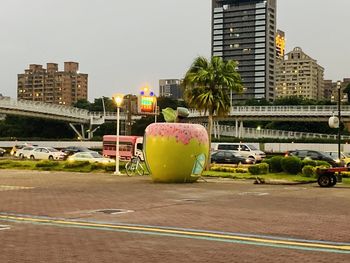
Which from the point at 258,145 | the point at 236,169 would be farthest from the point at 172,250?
the point at 258,145

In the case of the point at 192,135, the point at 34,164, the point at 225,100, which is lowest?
the point at 34,164

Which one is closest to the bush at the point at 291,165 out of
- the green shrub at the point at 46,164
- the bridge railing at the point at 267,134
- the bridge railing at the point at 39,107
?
the green shrub at the point at 46,164

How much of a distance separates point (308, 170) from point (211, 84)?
10.0m

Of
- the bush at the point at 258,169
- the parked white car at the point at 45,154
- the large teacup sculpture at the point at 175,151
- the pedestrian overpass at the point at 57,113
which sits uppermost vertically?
the pedestrian overpass at the point at 57,113

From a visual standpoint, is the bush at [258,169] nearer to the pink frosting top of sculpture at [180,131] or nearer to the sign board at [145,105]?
the pink frosting top of sculpture at [180,131]

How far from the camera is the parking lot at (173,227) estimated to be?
8141mm

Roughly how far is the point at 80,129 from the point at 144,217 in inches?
4265

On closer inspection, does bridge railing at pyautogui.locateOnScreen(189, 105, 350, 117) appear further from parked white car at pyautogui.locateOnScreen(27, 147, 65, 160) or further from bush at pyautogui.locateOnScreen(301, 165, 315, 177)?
bush at pyautogui.locateOnScreen(301, 165, 315, 177)

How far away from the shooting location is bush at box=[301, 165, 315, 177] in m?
27.0

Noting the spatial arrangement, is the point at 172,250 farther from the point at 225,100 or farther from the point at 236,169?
the point at 225,100

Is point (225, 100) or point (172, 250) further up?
point (225, 100)

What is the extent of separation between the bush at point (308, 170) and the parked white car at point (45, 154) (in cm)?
2681

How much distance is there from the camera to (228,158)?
41.7 meters

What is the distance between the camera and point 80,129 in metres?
119
